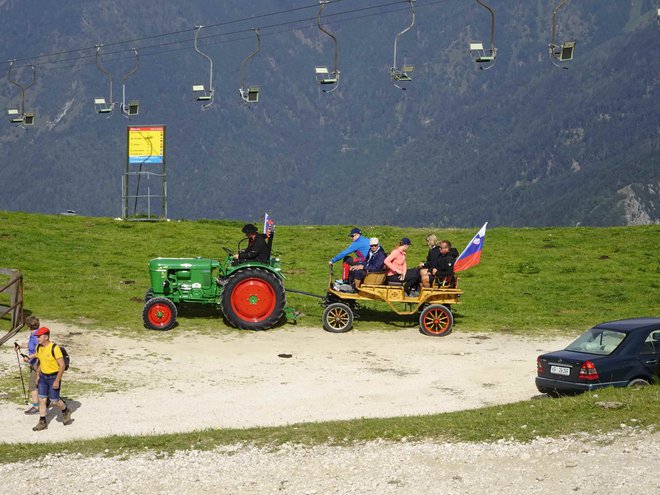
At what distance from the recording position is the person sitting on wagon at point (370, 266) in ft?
89.9

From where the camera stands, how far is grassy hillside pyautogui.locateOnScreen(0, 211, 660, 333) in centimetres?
2938

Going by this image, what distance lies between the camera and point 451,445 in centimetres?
1563

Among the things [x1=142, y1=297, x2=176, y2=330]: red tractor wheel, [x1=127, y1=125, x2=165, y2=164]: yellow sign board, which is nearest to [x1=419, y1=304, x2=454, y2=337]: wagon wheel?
[x1=142, y1=297, x2=176, y2=330]: red tractor wheel

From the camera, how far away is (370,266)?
2756cm

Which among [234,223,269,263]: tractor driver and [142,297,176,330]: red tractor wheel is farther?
[234,223,269,263]: tractor driver

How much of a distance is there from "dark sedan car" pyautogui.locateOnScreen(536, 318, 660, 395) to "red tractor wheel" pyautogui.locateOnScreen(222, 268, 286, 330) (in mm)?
→ 9170

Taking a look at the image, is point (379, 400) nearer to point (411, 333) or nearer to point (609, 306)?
point (411, 333)

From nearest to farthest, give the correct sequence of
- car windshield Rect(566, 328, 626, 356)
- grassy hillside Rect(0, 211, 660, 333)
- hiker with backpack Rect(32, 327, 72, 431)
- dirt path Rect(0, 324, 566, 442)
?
hiker with backpack Rect(32, 327, 72, 431), dirt path Rect(0, 324, 566, 442), car windshield Rect(566, 328, 626, 356), grassy hillside Rect(0, 211, 660, 333)

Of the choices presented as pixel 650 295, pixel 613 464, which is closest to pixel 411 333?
pixel 650 295

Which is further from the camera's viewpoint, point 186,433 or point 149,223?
point 149,223

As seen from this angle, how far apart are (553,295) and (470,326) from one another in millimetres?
6527

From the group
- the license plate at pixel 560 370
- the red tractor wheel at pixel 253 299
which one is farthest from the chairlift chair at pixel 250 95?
the license plate at pixel 560 370

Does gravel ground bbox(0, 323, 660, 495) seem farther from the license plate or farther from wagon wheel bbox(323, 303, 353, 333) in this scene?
the license plate

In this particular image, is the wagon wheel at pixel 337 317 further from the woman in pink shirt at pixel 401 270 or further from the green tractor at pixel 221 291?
the woman in pink shirt at pixel 401 270
